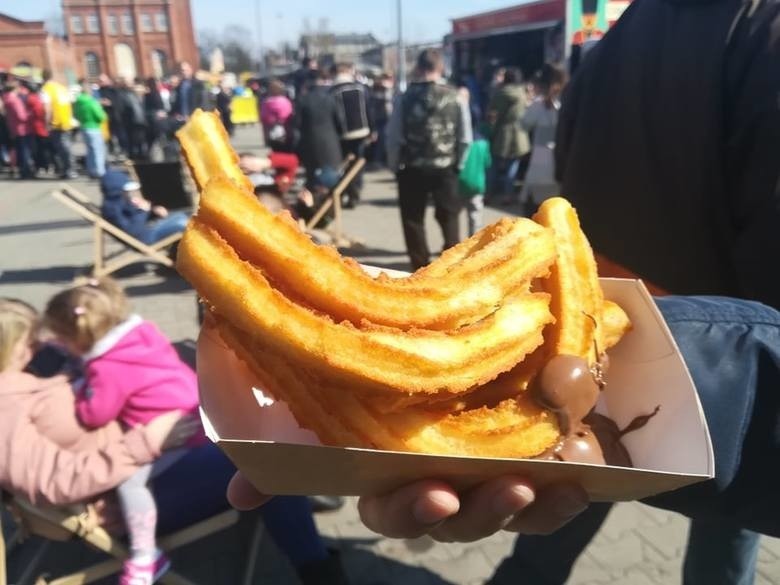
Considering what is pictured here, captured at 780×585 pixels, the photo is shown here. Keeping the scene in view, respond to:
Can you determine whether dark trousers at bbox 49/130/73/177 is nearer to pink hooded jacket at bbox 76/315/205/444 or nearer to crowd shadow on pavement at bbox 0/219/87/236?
crowd shadow on pavement at bbox 0/219/87/236

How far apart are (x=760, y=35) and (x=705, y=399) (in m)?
0.99

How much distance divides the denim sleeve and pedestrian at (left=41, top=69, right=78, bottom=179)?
1563 cm

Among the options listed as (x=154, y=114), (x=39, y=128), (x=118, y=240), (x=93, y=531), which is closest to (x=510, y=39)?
(x=154, y=114)

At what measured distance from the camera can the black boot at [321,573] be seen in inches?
112

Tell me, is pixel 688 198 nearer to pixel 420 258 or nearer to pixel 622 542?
pixel 622 542

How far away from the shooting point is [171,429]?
9.23 feet

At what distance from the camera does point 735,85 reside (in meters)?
1.74

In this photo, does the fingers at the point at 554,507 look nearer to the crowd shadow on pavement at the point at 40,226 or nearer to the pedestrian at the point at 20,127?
the crowd shadow on pavement at the point at 40,226

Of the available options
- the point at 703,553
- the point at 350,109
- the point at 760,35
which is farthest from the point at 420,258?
the point at 760,35

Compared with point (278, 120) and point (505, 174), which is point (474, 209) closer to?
point (505, 174)

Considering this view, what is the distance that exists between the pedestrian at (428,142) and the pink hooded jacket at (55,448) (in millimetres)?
4244

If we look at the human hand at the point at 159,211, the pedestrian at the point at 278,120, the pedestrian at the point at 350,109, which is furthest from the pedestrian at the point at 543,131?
the pedestrian at the point at 278,120

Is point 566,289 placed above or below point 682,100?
below

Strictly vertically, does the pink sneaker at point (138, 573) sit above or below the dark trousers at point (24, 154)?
below
